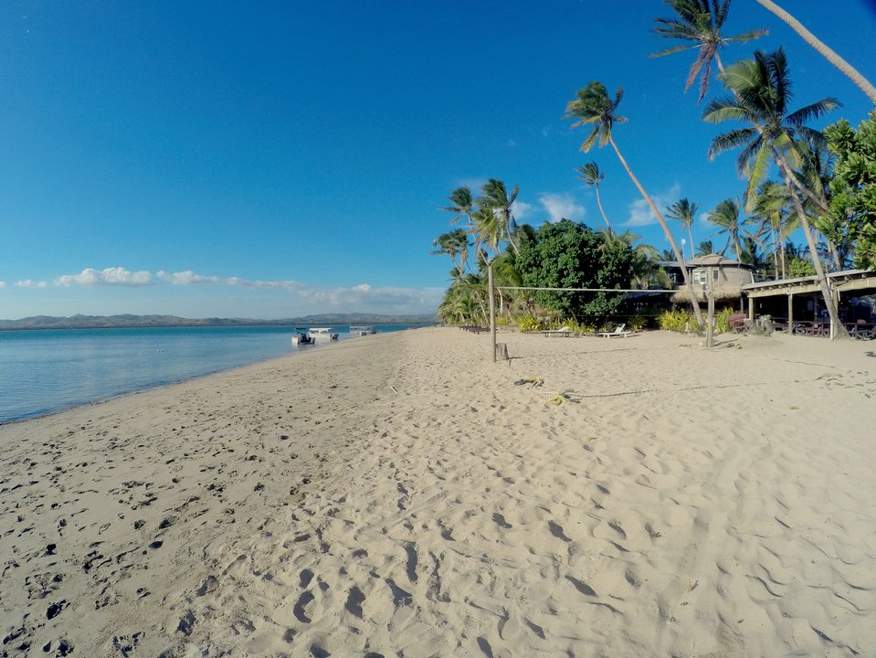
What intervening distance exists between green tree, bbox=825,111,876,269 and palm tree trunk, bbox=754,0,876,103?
52.8 inches

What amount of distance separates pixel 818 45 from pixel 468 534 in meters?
10.5

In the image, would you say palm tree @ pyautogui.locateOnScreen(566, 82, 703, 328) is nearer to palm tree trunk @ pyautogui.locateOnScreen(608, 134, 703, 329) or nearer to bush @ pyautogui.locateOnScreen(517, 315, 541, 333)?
palm tree trunk @ pyautogui.locateOnScreen(608, 134, 703, 329)

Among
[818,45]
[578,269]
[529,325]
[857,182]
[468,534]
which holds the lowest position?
[468,534]

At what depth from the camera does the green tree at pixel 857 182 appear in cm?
869

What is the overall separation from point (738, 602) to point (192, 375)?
1807 centimetres

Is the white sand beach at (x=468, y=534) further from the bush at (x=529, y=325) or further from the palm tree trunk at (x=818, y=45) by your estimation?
the bush at (x=529, y=325)

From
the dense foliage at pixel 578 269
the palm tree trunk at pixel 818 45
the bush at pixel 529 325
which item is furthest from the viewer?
the bush at pixel 529 325

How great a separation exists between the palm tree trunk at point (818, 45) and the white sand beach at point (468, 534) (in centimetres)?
558

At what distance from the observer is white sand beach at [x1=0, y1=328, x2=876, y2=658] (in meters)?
2.23

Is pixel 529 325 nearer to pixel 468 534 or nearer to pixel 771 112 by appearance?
pixel 771 112

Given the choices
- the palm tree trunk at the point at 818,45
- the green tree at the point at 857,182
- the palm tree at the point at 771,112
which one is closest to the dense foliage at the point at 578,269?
the palm tree at the point at 771,112

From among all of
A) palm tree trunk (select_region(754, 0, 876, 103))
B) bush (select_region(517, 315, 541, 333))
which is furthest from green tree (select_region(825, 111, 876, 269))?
bush (select_region(517, 315, 541, 333))

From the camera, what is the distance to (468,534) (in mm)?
3115

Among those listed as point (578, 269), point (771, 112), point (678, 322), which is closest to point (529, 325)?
point (578, 269)
